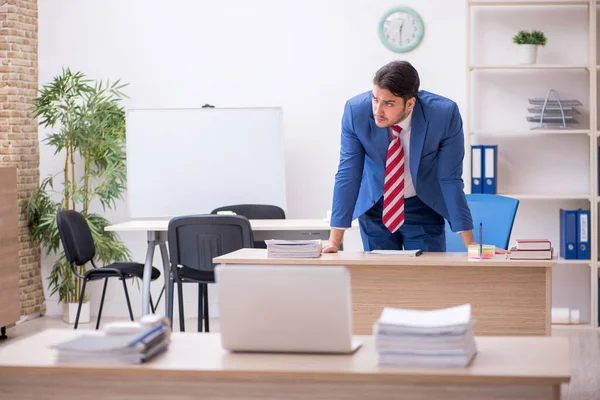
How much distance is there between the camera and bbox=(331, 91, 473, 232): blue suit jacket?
383 cm

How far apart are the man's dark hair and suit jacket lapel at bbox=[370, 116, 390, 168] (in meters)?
0.25

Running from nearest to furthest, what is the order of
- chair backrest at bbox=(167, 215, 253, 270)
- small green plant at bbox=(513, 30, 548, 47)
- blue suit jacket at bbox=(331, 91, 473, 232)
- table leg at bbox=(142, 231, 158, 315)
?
blue suit jacket at bbox=(331, 91, 473, 232)
chair backrest at bbox=(167, 215, 253, 270)
table leg at bbox=(142, 231, 158, 315)
small green plant at bbox=(513, 30, 548, 47)

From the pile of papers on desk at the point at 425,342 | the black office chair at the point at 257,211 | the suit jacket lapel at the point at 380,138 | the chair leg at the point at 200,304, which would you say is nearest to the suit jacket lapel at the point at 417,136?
the suit jacket lapel at the point at 380,138

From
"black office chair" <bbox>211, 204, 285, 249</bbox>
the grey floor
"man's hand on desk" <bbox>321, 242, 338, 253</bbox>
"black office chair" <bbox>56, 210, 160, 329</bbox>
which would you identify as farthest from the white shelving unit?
"man's hand on desk" <bbox>321, 242, 338, 253</bbox>

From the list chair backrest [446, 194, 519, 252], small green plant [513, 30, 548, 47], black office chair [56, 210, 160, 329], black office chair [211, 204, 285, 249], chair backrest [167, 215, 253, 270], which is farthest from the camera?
small green plant [513, 30, 548, 47]

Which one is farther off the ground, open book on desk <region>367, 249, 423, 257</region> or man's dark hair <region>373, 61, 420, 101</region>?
man's dark hair <region>373, 61, 420, 101</region>

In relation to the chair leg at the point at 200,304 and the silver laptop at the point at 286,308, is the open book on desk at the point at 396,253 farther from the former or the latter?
the chair leg at the point at 200,304

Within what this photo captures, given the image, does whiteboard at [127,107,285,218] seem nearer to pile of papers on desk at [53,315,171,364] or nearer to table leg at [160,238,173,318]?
table leg at [160,238,173,318]

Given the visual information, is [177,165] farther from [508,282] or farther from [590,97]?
[508,282]

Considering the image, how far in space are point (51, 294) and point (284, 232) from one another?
2296 mm

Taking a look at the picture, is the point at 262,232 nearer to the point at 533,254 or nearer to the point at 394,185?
the point at 394,185

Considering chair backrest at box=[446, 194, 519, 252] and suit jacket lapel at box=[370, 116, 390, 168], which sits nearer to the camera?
suit jacket lapel at box=[370, 116, 390, 168]

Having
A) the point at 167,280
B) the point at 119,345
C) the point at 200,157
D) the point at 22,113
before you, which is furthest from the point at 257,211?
the point at 119,345

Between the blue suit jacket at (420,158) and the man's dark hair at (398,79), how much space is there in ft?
0.72
